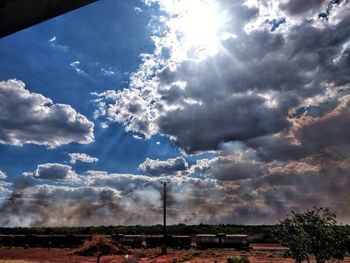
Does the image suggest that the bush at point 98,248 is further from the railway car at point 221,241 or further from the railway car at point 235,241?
the railway car at point 235,241

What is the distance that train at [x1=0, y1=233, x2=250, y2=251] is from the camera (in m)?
59.3

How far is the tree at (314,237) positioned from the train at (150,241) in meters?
38.8

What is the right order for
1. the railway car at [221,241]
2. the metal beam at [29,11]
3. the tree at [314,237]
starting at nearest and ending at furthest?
the metal beam at [29,11]
the tree at [314,237]
the railway car at [221,241]

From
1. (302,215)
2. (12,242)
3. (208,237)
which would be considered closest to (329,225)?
(302,215)

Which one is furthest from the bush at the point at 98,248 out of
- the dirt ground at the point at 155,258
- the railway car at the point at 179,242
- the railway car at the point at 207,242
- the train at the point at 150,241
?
the railway car at the point at 179,242

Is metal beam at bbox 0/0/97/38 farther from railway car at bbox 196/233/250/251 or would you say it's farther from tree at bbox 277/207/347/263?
railway car at bbox 196/233/250/251

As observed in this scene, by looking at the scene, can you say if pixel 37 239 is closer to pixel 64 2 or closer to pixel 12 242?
pixel 12 242

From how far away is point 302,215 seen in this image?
18.1 metres

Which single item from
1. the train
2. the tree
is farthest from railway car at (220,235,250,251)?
the tree

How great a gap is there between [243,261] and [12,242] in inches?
2173

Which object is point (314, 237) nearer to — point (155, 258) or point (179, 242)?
point (155, 258)

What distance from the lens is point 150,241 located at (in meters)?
61.1

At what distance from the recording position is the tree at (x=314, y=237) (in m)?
17.0

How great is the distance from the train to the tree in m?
38.8
